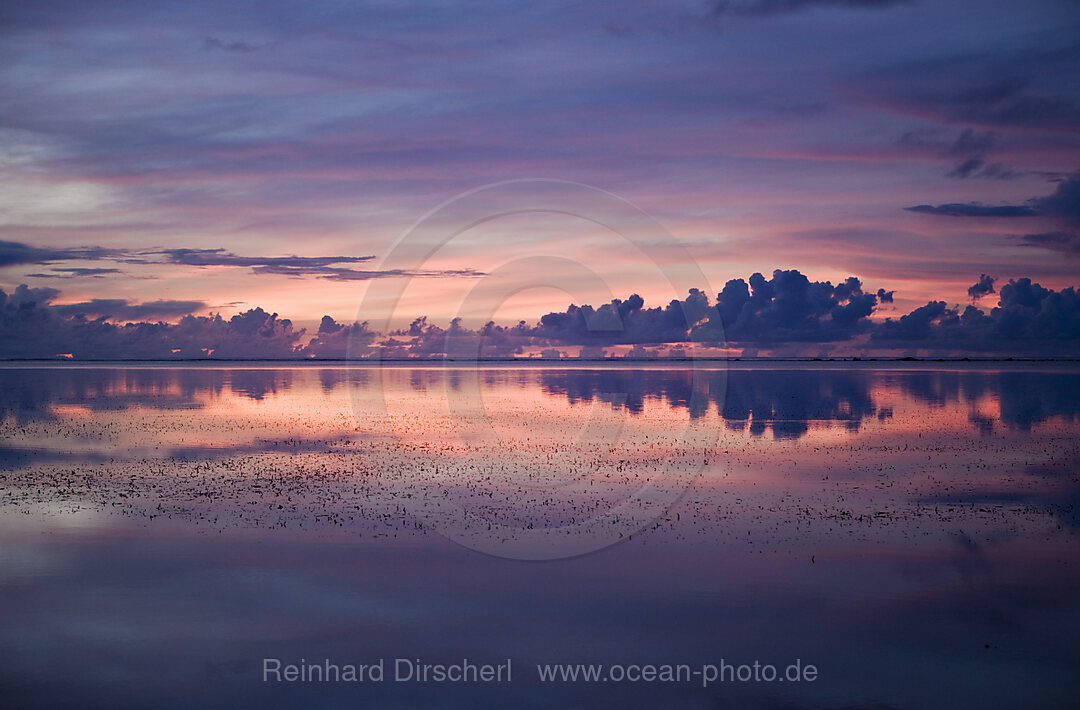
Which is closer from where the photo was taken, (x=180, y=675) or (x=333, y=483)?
(x=180, y=675)

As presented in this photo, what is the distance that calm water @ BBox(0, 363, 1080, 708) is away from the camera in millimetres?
16391

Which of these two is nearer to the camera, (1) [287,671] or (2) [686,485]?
(1) [287,671]

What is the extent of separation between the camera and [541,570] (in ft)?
77.2

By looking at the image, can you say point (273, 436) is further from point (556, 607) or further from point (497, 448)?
point (556, 607)

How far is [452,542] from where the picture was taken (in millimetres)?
25969

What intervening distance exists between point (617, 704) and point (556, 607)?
504cm

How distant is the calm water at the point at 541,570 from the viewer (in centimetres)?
1639

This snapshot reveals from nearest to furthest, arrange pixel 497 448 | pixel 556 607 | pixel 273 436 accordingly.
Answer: pixel 556 607
pixel 497 448
pixel 273 436

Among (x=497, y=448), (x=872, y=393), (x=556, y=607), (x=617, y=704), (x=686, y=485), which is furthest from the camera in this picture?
(x=872, y=393)

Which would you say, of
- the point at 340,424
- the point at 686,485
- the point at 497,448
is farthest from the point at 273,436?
the point at 686,485

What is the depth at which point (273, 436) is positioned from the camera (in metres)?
51.9

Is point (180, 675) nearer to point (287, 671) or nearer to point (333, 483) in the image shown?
point (287, 671)

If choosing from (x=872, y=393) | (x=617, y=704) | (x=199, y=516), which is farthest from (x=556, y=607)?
(x=872, y=393)

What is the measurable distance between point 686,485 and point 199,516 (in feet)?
65.7
